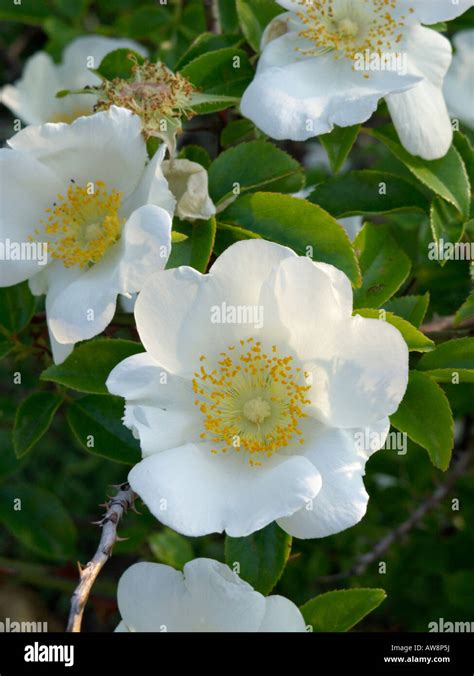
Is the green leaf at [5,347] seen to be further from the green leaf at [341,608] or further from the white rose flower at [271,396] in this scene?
the green leaf at [341,608]

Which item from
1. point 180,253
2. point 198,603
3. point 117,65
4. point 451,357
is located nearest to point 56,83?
point 117,65

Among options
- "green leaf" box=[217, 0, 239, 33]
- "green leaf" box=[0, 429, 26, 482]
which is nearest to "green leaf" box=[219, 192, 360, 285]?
"green leaf" box=[217, 0, 239, 33]

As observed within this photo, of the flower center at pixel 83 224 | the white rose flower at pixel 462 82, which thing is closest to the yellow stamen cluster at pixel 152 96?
A: the flower center at pixel 83 224

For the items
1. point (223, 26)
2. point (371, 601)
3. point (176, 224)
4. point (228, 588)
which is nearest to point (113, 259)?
point (176, 224)

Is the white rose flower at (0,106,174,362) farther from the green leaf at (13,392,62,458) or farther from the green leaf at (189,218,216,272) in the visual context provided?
the green leaf at (13,392,62,458)
